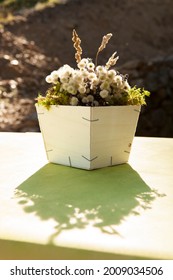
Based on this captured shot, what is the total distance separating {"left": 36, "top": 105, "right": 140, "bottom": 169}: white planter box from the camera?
55.8 inches

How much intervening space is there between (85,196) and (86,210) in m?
0.12

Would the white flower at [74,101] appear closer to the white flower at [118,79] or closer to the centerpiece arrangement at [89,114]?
the centerpiece arrangement at [89,114]

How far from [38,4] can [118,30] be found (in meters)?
2.48

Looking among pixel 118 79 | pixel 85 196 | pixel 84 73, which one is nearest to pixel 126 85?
pixel 118 79

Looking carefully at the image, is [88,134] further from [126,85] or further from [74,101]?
[126,85]

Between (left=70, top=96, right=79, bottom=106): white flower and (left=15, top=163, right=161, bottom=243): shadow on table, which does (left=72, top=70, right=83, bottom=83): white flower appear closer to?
(left=70, top=96, right=79, bottom=106): white flower

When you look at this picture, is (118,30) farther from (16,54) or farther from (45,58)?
(16,54)

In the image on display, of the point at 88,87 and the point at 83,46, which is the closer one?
the point at 88,87

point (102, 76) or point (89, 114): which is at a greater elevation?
point (102, 76)

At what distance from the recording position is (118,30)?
41.9 ft

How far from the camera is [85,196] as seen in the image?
3.81 feet

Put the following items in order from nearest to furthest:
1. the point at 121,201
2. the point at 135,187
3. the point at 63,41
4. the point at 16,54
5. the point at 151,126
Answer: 1. the point at 121,201
2. the point at 135,187
3. the point at 151,126
4. the point at 16,54
5. the point at 63,41

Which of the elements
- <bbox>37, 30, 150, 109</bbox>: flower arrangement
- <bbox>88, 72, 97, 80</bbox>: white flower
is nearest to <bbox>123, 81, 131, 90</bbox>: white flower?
<bbox>37, 30, 150, 109</bbox>: flower arrangement
